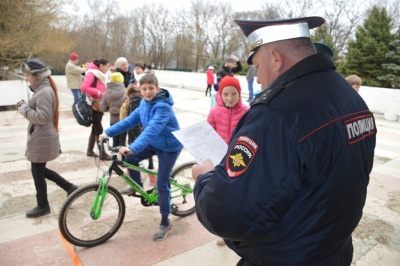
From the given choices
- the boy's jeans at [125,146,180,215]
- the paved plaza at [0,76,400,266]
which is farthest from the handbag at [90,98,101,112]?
the boy's jeans at [125,146,180,215]

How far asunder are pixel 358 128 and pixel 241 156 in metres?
0.52

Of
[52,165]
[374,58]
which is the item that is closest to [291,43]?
[52,165]

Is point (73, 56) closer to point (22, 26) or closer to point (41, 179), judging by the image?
point (22, 26)

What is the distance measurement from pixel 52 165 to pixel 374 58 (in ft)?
57.9

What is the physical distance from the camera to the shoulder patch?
49.3 inches

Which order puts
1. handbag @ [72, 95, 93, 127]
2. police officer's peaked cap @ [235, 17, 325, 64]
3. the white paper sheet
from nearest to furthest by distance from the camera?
police officer's peaked cap @ [235, 17, 325, 64]
the white paper sheet
handbag @ [72, 95, 93, 127]

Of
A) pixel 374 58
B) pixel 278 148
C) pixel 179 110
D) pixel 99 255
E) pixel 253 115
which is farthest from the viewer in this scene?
pixel 374 58

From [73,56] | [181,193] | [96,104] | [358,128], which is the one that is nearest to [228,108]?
[181,193]

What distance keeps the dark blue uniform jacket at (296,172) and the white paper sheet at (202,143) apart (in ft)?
2.63

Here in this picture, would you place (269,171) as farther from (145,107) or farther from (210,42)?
(210,42)

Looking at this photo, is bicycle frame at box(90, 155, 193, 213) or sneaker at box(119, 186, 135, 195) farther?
sneaker at box(119, 186, 135, 195)

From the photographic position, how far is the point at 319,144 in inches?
46.4

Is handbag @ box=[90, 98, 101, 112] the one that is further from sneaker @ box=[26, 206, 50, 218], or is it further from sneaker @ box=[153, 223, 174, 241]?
sneaker @ box=[153, 223, 174, 241]

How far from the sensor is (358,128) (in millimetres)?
1307
